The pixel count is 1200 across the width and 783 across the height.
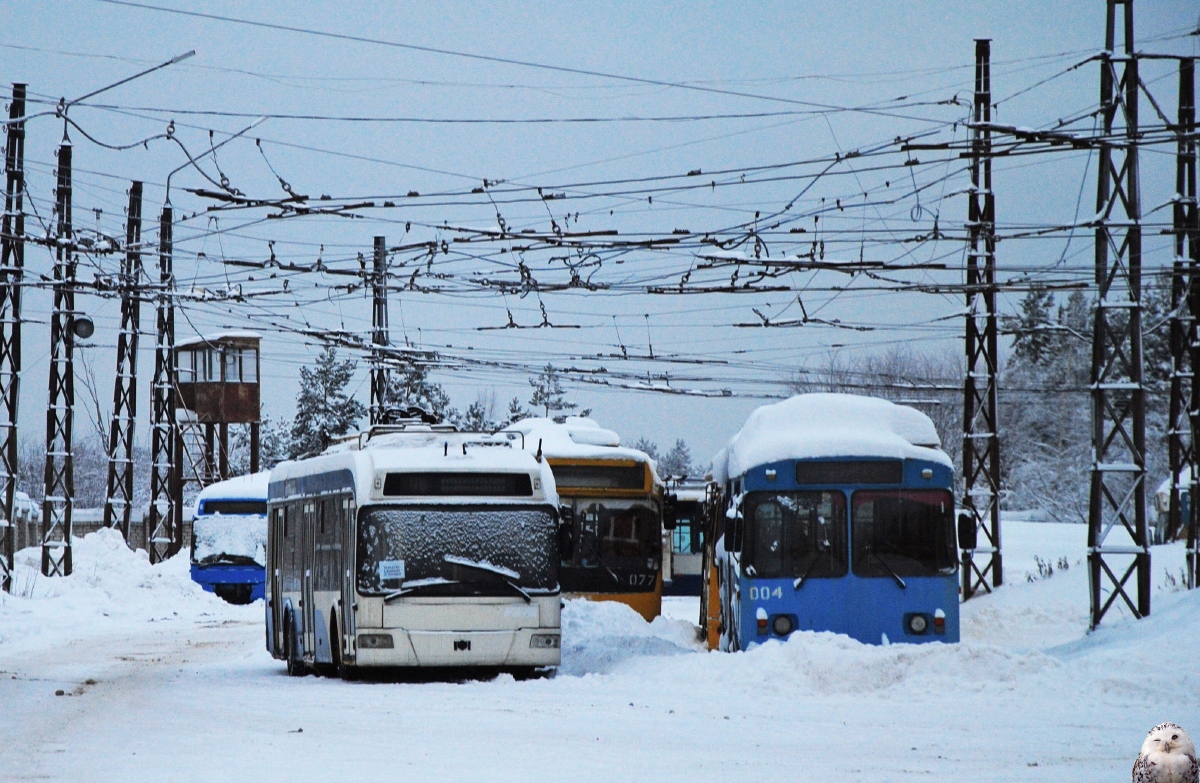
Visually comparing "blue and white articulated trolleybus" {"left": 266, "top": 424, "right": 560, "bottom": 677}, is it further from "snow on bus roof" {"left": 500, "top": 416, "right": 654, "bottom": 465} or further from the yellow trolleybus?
the yellow trolleybus

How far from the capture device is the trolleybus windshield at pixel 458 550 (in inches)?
709

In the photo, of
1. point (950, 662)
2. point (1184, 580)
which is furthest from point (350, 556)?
point (1184, 580)

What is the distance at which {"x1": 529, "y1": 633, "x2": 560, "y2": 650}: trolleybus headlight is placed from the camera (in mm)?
18078

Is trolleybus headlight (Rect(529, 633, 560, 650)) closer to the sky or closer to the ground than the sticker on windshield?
closer to the ground

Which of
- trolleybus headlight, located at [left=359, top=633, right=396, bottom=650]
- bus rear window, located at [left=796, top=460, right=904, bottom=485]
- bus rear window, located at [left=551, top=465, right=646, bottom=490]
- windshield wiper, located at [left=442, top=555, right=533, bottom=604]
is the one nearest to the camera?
trolleybus headlight, located at [left=359, top=633, right=396, bottom=650]

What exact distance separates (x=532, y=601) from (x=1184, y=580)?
1627cm

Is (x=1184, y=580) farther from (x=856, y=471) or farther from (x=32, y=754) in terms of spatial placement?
(x=32, y=754)

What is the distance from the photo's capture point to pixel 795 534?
18844 millimetres

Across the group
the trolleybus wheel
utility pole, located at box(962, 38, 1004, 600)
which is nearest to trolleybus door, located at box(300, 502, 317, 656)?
the trolleybus wheel

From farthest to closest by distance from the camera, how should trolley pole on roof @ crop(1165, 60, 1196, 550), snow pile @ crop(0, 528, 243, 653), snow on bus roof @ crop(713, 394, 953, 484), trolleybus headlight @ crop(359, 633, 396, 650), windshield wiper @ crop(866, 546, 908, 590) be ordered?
snow pile @ crop(0, 528, 243, 653) < trolley pole on roof @ crop(1165, 60, 1196, 550) < snow on bus roof @ crop(713, 394, 953, 484) < windshield wiper @ crop(866, 546, 908, 590) < trolleybus headlight @ crop(359, 633, 396, 650)

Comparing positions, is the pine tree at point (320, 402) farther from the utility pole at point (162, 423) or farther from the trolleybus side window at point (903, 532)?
the trolleybus side window at point (903, 532)

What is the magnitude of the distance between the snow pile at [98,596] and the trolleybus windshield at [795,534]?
1411 cm

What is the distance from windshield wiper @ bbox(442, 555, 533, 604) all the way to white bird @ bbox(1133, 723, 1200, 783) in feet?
47.3

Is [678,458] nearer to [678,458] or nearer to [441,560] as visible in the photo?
[678,458]
